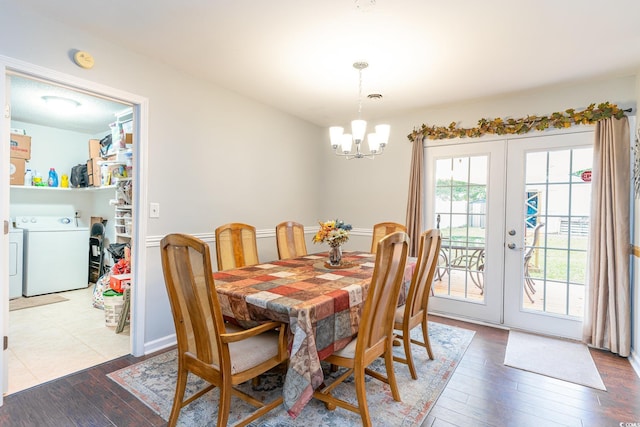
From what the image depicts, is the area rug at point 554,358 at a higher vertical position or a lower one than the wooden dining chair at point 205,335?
lower

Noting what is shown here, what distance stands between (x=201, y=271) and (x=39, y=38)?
79.8 inches

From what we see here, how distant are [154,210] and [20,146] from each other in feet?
10.2

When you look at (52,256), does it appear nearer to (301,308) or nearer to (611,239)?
(301,308)

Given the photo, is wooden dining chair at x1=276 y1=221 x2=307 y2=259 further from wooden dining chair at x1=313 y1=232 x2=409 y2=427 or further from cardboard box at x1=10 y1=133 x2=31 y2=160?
cardboard box at x1=10 y1=133 x2=31 y2=160

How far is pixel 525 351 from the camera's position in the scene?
288 centimetres

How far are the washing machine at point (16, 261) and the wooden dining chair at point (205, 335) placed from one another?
3.98 meters

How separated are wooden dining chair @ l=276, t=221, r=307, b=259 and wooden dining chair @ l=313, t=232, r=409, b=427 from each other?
4.99 ft

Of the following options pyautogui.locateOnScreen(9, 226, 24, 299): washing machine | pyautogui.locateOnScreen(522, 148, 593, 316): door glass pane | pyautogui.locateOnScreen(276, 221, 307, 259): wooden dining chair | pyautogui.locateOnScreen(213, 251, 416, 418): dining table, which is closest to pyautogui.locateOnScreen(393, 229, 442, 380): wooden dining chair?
pyautogui.locateOnScreen(213, 251, 416, 418): dining table

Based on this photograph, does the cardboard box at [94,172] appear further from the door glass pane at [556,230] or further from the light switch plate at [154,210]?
the door glass pane at [556,230]

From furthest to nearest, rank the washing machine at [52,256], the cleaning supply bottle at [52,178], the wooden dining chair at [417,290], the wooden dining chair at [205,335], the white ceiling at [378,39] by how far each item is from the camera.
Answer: the cleaning supply bottle at [52,178]
the washing machine at [52,256]
the wooden dining chair at [417,290]
the white ceiling at [378,39]
the wooden dining chair at [205,335]

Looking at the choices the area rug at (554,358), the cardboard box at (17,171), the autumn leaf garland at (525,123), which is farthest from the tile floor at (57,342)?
the autumn leaf garland at (525,123)

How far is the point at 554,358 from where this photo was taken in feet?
8.99

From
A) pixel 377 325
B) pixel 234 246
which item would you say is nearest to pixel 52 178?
pixel 234 246

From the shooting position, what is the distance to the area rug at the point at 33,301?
12.8 feet
